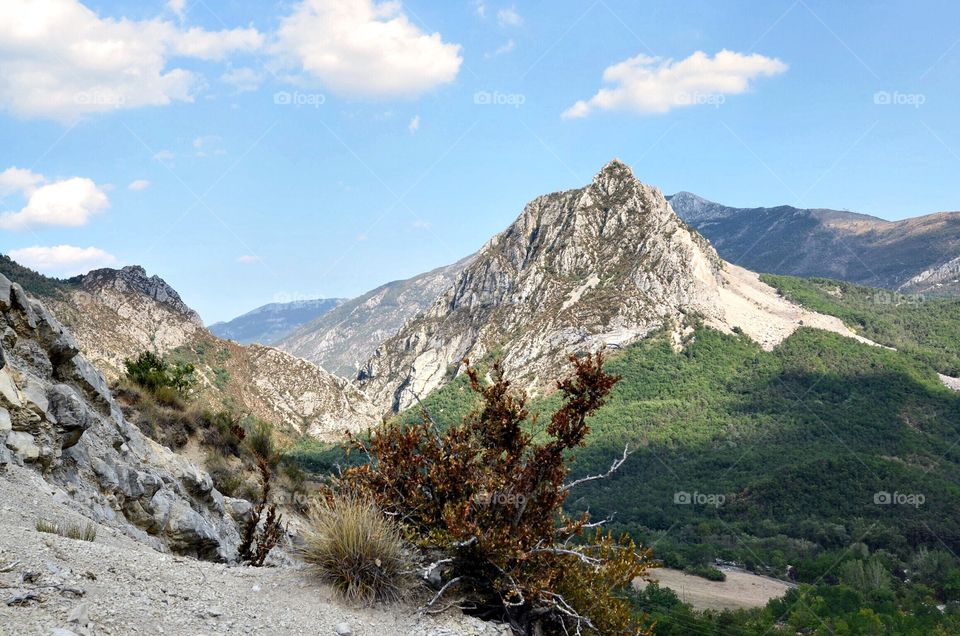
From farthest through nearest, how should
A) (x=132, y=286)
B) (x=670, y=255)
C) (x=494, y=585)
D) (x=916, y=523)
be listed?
(x=670, y=255), (x=132, y=286), (x=916, y=523), (x=494, y=585)

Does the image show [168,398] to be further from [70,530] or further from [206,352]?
[206,352]

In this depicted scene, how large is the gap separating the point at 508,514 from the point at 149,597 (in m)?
3.32

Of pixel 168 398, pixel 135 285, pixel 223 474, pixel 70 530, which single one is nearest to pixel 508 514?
pixel 70 530

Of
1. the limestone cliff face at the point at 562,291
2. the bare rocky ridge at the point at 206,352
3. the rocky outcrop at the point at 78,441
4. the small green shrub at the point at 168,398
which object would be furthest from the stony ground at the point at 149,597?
Result: the limestone cliff face at the point at 562,291

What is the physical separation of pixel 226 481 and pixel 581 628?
11914mm

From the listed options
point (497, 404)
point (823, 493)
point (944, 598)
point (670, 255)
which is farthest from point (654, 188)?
point (497, 404)

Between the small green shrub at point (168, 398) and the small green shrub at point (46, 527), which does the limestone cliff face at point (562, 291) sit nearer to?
the small green shrub at point (168, 398)

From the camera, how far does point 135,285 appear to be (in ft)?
234

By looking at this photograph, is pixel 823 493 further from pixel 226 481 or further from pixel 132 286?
pixel 132 286

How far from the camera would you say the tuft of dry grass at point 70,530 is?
581 centimetres

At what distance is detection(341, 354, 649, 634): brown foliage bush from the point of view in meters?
5.97

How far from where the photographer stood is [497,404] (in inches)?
275

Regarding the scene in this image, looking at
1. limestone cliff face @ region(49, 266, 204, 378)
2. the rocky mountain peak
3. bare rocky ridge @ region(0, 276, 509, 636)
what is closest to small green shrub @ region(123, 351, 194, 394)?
bare rocky ridge @ region(0, 276, 509, 636)

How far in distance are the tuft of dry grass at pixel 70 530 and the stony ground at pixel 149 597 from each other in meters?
0.11
